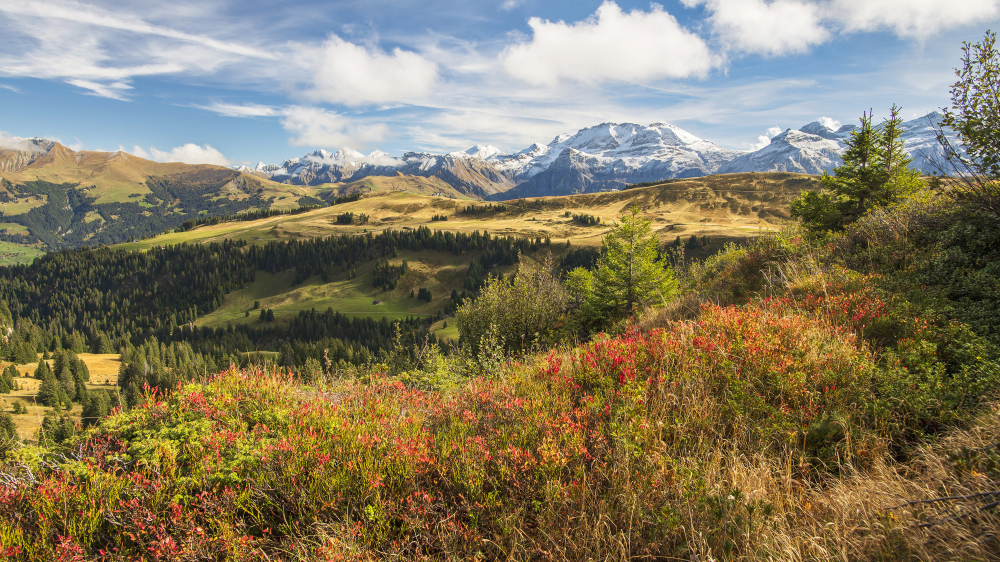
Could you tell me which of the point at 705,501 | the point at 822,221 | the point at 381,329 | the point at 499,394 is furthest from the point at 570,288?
the point at 381,329

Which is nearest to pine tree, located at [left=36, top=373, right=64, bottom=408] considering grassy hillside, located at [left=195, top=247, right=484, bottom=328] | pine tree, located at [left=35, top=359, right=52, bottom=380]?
pine tree, located at [left=35, top=359, right=52, bottom=380]

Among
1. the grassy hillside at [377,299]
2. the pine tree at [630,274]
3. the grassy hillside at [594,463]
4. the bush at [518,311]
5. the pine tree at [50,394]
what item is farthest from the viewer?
the grassy hillside at [377,299]

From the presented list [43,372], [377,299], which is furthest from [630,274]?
[377,299]

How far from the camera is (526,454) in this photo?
13.9 feet

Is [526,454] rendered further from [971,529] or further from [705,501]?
[971,529]

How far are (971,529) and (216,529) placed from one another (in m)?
6.17

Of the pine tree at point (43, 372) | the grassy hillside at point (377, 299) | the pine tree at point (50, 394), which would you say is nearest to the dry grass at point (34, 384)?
the pine tree at point (50, 394)

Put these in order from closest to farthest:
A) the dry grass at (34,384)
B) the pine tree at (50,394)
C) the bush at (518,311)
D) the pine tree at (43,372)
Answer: the bush at (518,311), the dry grass at (34,384), the pine tree at (50,394), the pine tree at (43,372)

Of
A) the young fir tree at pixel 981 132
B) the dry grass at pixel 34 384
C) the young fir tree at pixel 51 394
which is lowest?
the dry grass at pixel 34 384

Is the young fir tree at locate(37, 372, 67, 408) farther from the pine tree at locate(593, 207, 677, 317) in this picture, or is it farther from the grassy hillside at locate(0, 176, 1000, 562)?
the grassy hillside at locate(0, 176, 1000, 562)

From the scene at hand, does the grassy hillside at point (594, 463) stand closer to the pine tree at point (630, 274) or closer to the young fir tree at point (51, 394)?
the pine tree at point (630, 274)

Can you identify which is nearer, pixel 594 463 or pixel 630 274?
pixel 594 463

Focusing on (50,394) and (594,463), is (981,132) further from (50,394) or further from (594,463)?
(50,394)

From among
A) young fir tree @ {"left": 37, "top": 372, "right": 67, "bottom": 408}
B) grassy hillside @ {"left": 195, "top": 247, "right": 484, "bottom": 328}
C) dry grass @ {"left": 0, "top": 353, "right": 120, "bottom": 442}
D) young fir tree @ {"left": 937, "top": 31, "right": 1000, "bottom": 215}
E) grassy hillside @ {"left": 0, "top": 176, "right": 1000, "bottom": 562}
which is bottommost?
dry grass @ {"left": 0, "top": 353, "right": 120, "bottom": 442}
